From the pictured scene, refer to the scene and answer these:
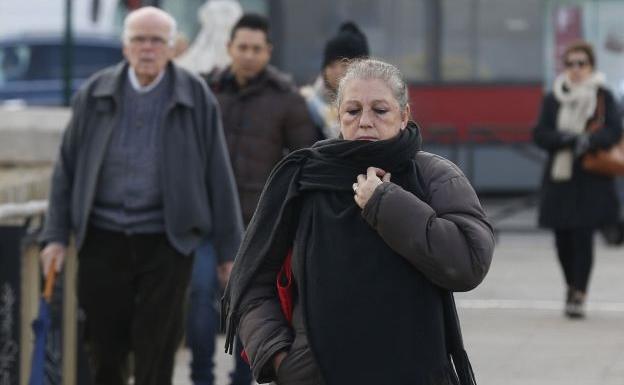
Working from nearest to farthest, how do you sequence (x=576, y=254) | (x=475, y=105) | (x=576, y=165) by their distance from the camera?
(x=576, y=254), (x=576, y=165), (x=475, y=105)

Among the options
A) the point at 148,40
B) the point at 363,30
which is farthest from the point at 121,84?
the point at 363,30

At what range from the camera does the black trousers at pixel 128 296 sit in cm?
677

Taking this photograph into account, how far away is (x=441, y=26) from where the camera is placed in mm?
19000

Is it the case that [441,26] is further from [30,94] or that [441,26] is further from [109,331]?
[109,331]

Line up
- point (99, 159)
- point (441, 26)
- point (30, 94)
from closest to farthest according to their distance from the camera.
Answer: point (99, 159) → point (441, 26) → point (30, 94)

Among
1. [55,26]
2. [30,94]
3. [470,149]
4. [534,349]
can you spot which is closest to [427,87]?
[470,149]

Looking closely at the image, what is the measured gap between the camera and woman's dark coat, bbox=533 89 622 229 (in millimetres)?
11047

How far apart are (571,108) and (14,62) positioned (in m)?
12.7

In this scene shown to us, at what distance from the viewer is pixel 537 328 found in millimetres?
10578

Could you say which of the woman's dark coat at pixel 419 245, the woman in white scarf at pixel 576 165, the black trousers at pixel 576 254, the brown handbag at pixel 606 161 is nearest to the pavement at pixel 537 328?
the black trousers at pixel 576 254

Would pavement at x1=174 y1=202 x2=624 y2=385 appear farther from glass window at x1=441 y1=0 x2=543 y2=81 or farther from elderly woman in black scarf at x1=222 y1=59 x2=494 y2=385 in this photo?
glass window at x1=441 y1=0 x2=543 y2=81

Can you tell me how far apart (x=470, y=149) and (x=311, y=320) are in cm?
1307

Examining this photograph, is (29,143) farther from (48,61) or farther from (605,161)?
(48,61)

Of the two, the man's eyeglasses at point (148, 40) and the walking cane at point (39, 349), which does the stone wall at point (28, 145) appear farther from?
the walking cane at point (39, 349)
